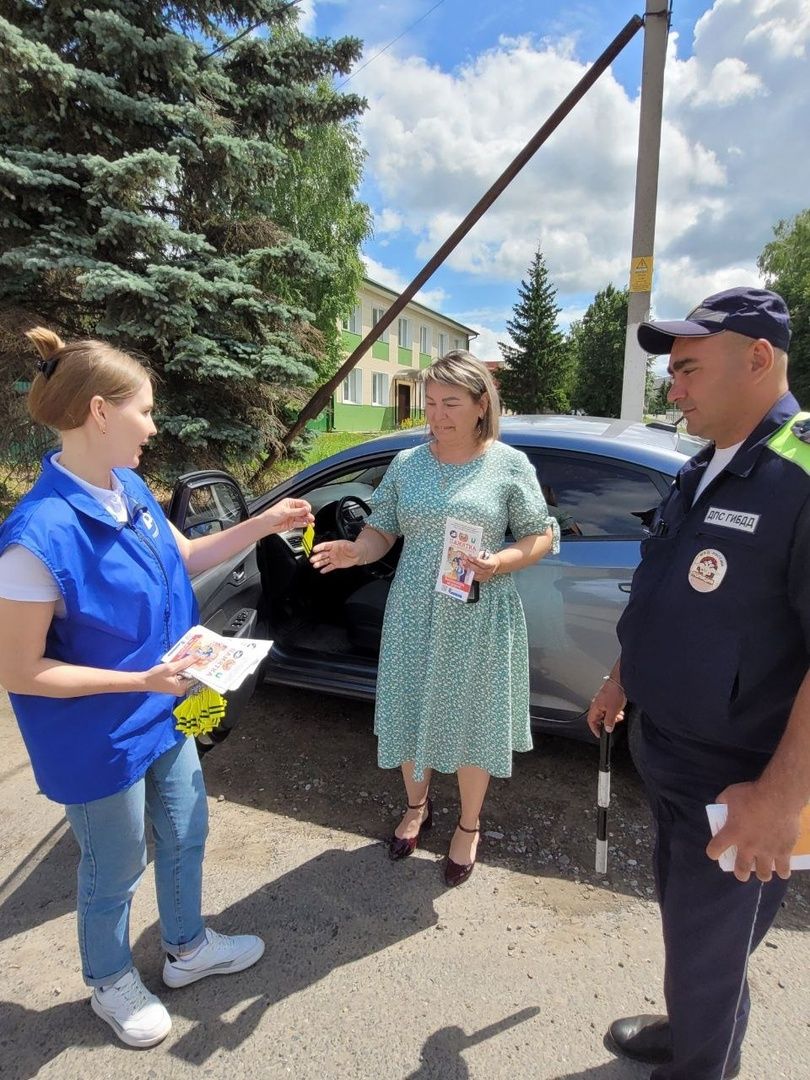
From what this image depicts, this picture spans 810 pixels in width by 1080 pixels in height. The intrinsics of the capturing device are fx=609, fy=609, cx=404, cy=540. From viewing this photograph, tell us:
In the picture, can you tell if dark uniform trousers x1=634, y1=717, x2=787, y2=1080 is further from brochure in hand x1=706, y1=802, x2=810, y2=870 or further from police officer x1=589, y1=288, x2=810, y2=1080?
brochure in hand x1=706, y1=802, x2=810, y2=870

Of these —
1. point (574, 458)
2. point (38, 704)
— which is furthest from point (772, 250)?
point (38, 704)

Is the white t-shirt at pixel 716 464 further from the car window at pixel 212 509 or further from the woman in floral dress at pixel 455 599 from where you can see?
the car window at pixel 212 509

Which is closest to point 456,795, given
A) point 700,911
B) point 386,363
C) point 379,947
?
point 379,947

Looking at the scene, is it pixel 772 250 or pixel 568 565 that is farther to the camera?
pixel 772 250

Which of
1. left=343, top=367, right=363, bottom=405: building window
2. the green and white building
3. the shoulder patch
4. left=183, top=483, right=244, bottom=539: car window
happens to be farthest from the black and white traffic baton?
left=343, top=367, right=363, bottom=405: building window

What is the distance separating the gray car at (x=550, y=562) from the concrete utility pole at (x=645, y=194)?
254cm

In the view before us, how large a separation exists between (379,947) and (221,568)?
181 cm

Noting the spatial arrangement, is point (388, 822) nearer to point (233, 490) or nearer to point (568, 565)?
point (568, 565)

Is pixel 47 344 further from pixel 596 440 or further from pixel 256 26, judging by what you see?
pixel 256 26

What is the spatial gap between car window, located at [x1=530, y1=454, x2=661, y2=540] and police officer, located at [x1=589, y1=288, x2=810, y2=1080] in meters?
1.17

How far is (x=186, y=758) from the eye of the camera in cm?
174

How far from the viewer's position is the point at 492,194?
6582 millimetres

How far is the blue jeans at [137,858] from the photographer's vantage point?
1.52 metres

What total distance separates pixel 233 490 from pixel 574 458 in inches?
62.7
